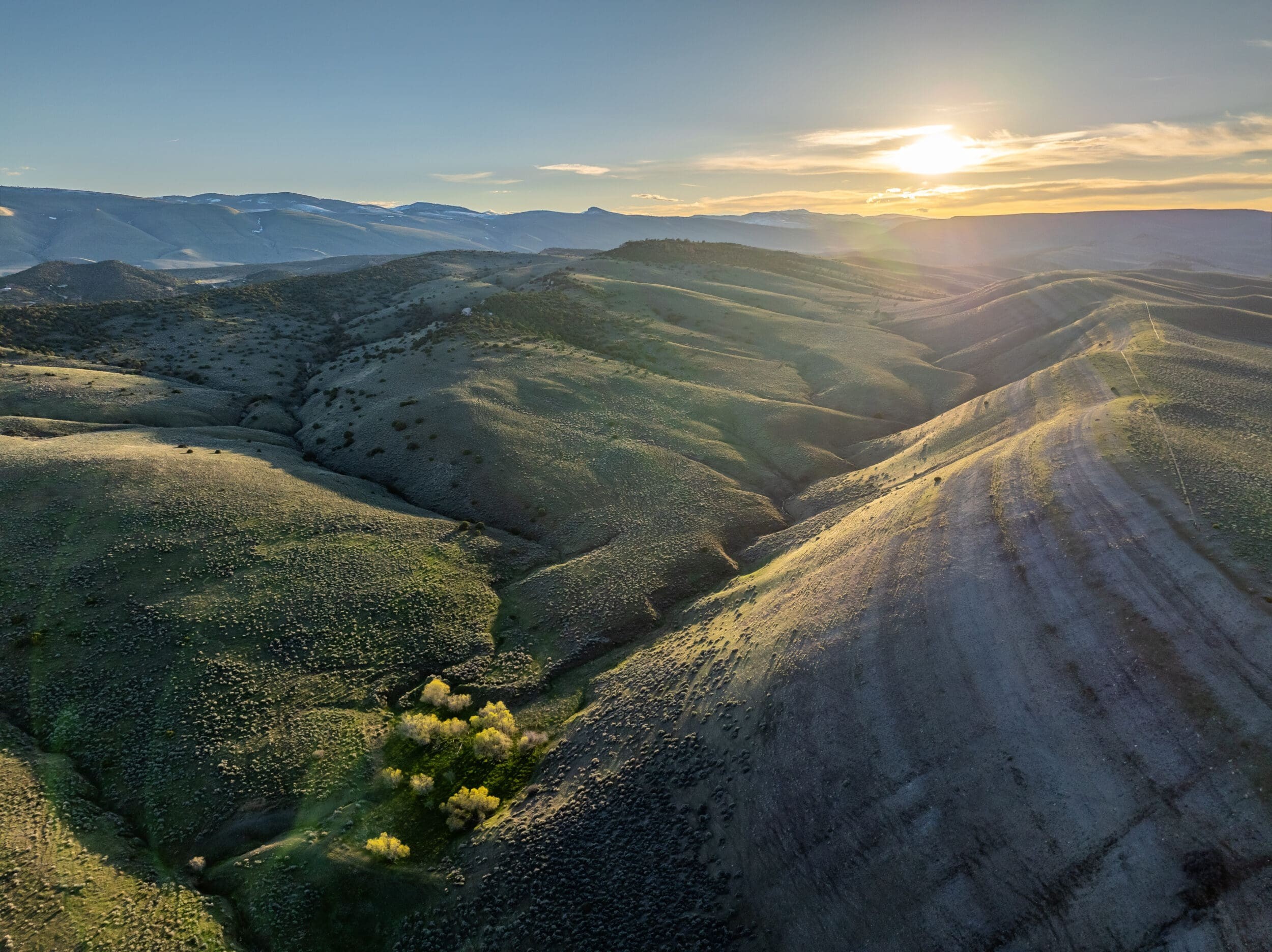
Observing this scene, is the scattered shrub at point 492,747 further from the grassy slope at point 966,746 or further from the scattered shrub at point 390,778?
the scattered shrub at point 390,778

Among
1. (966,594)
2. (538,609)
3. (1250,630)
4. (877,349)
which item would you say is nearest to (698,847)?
(966,594)

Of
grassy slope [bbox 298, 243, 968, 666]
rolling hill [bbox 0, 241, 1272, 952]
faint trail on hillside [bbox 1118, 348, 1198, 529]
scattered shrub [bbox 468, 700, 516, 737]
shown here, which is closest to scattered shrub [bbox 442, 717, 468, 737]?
rolling hill [bbox 0, 241, 1272, 952]

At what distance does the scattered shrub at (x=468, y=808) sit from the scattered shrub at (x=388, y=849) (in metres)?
2.36

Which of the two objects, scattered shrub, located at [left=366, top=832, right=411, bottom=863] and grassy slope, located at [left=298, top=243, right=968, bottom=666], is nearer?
scattered shrub, located at [left=366, top=832, right=411, bottom=863]

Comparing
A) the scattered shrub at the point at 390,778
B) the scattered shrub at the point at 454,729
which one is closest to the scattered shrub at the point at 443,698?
the scattered shrub at the point at 454,729

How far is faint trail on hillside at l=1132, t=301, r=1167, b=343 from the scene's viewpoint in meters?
71.4

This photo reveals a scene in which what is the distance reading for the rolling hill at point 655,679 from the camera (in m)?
23.0

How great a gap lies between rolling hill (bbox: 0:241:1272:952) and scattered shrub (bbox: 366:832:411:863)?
19 centimetres

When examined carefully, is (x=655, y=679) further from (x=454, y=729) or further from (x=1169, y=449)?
(x=1169, y=449)

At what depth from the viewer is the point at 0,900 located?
23.6 meters

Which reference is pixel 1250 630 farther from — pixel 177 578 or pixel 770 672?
pixel 177 578

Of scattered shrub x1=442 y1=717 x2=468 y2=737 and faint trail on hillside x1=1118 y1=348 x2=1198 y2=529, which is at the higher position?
faint trail on hillside x1=1118 y1=348 x2=1198 y2=529

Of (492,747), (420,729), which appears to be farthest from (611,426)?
(492,747)

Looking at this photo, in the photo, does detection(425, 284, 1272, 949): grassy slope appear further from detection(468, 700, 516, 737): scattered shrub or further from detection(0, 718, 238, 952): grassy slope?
detection(0, 718, 238, 952): grassy slope
